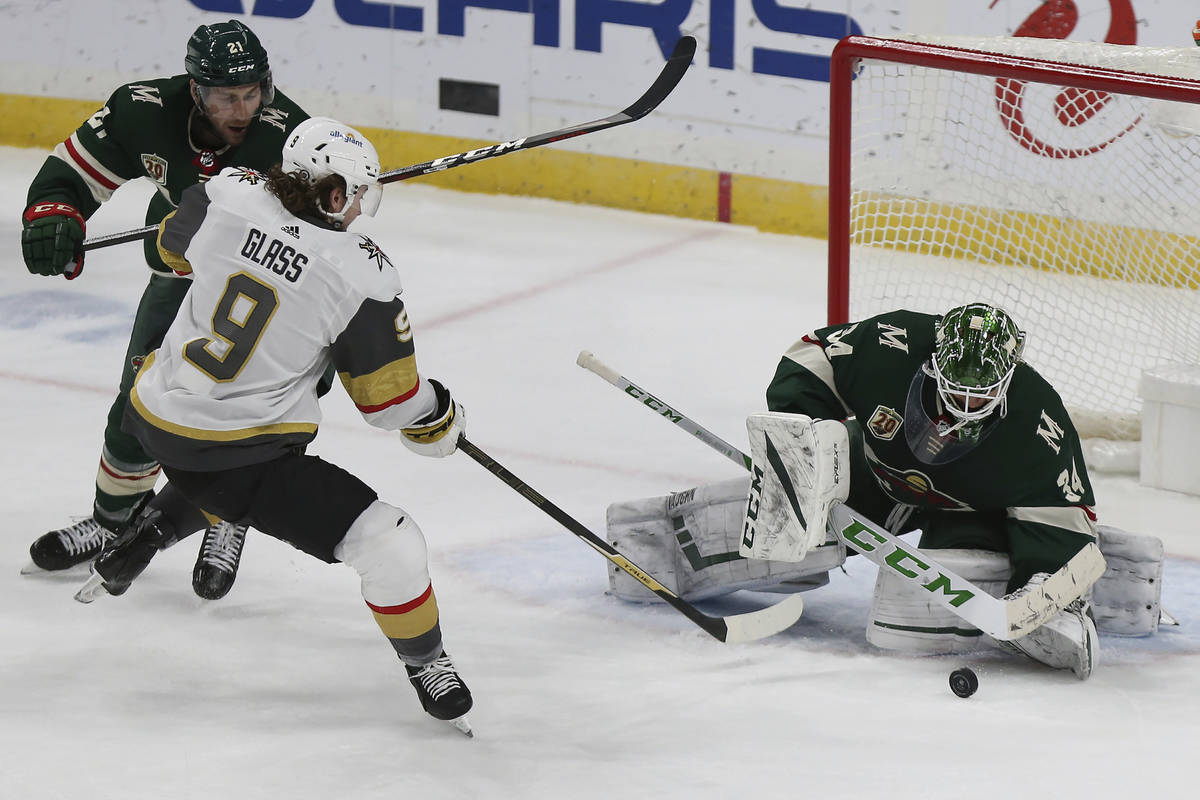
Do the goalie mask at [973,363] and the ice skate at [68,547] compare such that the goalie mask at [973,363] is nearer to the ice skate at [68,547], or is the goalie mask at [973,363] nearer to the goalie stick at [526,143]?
the goalie stick at [526,143]

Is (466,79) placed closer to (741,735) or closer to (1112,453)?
(1112,453)

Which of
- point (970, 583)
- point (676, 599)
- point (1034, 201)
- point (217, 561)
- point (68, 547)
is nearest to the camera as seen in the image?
point (970, 583)

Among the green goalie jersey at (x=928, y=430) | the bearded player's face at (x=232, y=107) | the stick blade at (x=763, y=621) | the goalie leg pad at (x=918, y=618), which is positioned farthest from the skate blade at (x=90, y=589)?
the goalie leg pad at (x=918, y=618)

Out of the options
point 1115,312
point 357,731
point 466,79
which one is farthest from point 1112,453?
point 466,79

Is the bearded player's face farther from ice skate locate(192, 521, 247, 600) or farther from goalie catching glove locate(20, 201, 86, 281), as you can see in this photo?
ice skate locate(192, 521, 247, 600)

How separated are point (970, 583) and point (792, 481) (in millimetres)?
339

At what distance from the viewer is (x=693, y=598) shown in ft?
11.5

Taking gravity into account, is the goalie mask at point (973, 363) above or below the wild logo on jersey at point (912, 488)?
above

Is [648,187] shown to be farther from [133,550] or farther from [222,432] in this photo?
[222,432]

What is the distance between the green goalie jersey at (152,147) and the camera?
3.40 m

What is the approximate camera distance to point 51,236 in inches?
129

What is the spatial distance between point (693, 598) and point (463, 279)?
110 inches

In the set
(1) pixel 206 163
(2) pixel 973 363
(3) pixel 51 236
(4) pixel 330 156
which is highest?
(4) pixel 330 156

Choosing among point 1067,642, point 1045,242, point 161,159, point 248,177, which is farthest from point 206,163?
point 1045,242
